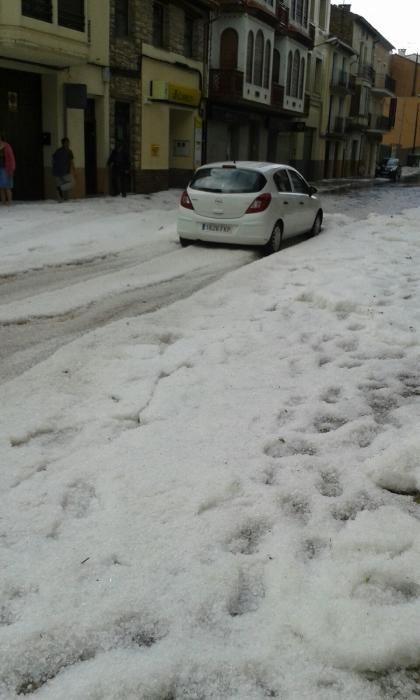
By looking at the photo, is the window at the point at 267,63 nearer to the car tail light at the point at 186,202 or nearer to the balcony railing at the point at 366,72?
the car tail light at the point at 186,202

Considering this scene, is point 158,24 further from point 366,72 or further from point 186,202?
point 366,72

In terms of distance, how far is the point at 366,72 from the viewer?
5625 centimetres

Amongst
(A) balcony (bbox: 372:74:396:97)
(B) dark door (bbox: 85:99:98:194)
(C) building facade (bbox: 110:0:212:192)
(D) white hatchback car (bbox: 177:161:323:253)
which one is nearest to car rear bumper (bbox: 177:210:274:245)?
(D) white hatchback car (bbox: 177:161:323:253)

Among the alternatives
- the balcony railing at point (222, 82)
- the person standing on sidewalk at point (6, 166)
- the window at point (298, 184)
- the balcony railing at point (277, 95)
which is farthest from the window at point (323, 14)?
the window at point (298, 184)

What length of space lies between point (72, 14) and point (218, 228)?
34.9ft

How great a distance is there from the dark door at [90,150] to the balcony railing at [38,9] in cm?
411

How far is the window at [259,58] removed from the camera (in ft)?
102

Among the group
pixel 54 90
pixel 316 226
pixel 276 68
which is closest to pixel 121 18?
pixel 54 90

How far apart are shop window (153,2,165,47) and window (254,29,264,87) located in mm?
8578

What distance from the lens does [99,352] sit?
5566mm

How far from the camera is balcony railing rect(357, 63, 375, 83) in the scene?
54719mm

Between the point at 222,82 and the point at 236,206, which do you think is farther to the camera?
the point at 222,82

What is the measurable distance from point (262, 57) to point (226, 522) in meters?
32.5

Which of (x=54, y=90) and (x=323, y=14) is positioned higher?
(x=323, y=14)
